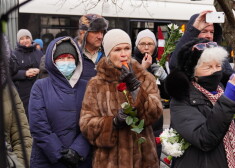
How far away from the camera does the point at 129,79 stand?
95.6 inches

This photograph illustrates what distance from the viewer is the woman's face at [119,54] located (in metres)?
2.68

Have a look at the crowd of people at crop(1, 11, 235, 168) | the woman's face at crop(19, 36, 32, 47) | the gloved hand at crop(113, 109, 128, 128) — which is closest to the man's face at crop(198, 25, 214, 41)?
the crowd of people at crop(1, 11, 235, 168)

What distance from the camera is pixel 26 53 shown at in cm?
604

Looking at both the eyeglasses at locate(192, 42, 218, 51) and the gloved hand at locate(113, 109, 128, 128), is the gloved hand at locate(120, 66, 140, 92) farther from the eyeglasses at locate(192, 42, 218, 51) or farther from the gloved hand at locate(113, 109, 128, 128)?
the eyeglasses at locate(192, 42, 218, 51)

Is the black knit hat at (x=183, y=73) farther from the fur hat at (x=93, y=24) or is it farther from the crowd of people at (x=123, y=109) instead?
the fur hat at (x=93, y=24)

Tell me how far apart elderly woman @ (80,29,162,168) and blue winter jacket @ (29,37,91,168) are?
17 centimetres

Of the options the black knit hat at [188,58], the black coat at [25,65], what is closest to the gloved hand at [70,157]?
the black knit hat at [188,58]

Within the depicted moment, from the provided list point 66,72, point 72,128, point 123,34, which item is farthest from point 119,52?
point 72,128

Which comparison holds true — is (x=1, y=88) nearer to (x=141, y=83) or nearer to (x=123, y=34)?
(x=141, y=83)

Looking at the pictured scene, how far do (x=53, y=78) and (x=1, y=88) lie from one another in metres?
2.10

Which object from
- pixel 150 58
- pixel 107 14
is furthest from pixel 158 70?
pixel 107 14

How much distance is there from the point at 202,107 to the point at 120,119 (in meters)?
0.53

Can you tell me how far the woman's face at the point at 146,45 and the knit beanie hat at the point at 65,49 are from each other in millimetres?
1215

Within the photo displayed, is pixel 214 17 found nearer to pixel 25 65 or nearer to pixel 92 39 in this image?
pixel 92 39
